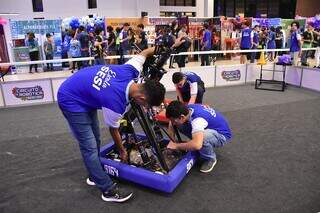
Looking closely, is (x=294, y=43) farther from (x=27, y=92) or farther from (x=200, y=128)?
(x=27, y=92)

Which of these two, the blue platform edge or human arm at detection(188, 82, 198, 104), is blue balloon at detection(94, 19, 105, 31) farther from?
the blue platform edge

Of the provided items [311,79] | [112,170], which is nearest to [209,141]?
[112,170]

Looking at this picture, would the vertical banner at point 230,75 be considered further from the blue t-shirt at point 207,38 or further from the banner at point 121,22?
the banner at point 121,22

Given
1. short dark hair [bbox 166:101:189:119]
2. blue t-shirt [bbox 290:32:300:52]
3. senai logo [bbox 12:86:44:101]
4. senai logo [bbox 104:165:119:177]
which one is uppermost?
blue t-shirt [bbox 290:32:300:52]

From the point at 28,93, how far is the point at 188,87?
3602 millimetres

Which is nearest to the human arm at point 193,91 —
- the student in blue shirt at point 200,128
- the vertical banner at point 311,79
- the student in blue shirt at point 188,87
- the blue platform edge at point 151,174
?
the student in blue shirt at point 188,87

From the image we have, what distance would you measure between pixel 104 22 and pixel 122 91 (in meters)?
8.42

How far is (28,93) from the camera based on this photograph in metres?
5.91

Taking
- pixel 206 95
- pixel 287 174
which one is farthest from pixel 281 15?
pixel 287 174

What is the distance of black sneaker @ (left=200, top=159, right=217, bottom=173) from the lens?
3.08 meters

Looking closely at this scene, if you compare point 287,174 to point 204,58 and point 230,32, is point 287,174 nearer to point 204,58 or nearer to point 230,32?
point 204,58

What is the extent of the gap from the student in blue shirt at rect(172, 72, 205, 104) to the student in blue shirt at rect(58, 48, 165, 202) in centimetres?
116

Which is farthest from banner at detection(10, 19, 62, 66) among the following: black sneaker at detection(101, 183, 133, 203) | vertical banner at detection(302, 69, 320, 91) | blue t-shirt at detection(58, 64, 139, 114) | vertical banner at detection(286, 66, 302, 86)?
black sneaker at detection(101, 183, 133, 203)

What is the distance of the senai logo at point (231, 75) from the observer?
23.7ft
